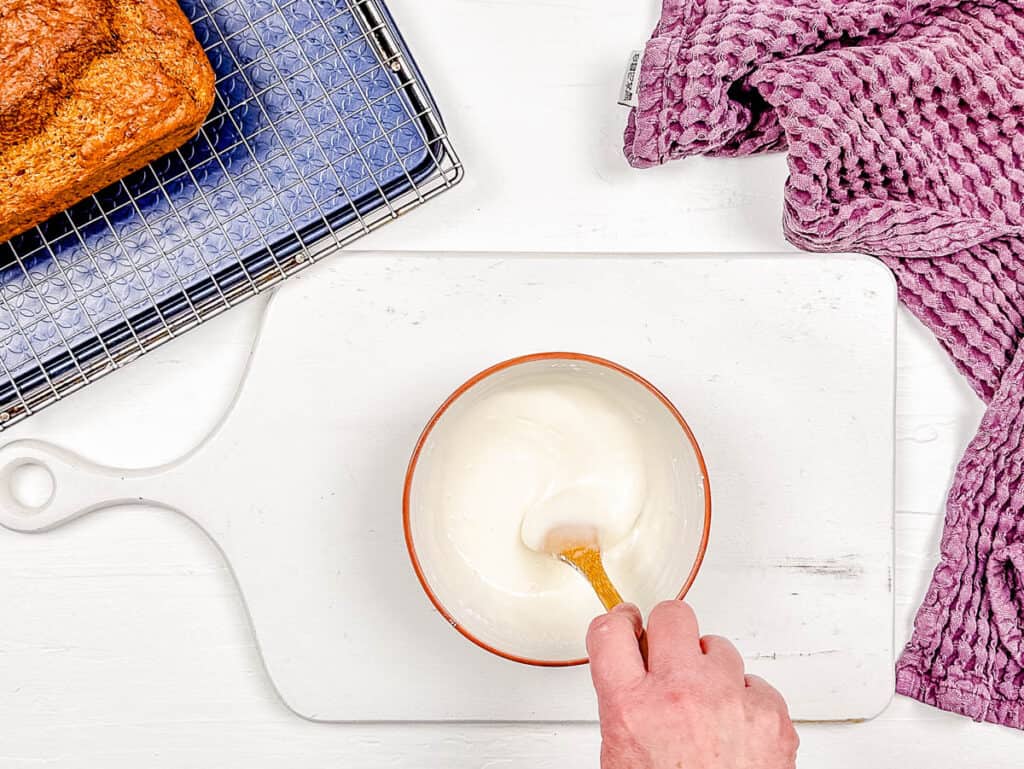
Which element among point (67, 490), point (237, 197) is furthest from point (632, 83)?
point (67, 490)

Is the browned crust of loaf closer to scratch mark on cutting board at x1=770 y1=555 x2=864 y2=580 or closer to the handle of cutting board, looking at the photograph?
the handle of cutting board

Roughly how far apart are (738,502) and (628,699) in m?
0.25

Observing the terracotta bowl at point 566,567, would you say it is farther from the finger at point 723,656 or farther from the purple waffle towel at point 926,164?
the purple waffle towel at point 926,164

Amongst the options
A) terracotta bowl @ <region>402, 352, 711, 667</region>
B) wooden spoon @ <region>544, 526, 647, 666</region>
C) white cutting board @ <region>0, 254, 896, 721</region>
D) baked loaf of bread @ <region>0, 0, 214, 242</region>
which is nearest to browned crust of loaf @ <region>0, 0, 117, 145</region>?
baked loaf of bread @ <region>0, 0, 214, 242</region>

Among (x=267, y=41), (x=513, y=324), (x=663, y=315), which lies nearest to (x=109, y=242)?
(x=267, y=41)

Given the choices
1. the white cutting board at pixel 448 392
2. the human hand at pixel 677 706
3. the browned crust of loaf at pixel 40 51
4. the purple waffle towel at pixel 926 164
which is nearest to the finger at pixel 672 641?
the human hand at pixel 677 706

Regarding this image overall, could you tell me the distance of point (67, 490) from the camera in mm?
722

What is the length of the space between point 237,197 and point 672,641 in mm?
460

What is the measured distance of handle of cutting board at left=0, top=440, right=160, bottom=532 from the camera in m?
0.71

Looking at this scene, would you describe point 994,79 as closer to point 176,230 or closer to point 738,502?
point 738,502

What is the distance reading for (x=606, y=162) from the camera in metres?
0.78

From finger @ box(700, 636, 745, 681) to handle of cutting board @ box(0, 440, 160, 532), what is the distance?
1.45 feet

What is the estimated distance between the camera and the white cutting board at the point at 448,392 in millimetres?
720

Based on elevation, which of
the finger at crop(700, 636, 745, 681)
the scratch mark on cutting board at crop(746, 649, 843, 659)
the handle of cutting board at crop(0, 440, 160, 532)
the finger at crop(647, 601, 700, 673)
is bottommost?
the scratch mark on cutting board at crop(746, 649, 843, 659)
